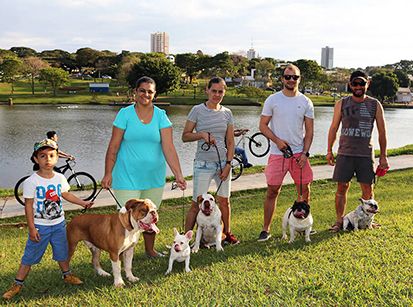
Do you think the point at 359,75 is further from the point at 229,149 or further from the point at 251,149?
the point at 251,149

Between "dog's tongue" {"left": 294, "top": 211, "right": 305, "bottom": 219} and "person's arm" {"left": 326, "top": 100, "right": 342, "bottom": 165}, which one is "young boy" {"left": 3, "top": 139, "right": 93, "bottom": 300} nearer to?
"dog's tongue" {"left": 294, "top": 211, "right": 305, "bottom": 219}

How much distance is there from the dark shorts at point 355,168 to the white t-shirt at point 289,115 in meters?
0.68

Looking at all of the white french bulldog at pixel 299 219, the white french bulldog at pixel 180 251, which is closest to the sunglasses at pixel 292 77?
the white french bulldog at pixel 299 219

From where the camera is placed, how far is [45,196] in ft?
11.3

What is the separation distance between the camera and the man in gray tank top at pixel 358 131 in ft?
16.0

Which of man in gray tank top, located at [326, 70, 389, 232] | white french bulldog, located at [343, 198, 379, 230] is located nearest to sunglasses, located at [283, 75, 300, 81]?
man in gray tank top, located at [326, 70, 389, 232]

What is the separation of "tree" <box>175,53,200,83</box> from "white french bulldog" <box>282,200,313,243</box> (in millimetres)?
68646

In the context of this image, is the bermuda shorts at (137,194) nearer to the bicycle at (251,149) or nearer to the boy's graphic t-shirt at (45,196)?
the boy's graphic t-shirt at (45,196)

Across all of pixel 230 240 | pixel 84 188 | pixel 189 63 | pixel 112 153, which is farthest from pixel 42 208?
pixel 189 63

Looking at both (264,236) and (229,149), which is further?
(264,236)

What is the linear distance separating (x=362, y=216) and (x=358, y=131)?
1025 millimetres

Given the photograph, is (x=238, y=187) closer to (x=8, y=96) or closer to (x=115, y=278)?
(x=115, y=278)

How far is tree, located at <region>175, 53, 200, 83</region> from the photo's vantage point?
71475 mm

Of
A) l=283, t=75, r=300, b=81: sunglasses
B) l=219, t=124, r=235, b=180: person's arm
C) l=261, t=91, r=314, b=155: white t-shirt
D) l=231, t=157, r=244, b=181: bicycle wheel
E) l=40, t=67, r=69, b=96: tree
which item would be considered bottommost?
l=231, t=157, r=244, b=181: bicycle wheel
